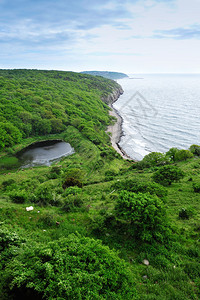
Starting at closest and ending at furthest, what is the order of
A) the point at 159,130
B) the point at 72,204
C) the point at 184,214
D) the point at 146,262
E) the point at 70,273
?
the point at 70,273 < the point at 146,262 < the point at 184,214 < the point at 72,204 < the point at 159,130

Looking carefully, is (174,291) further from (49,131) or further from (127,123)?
(127,123)

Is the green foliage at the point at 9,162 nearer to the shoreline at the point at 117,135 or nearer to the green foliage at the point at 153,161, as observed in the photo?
the green foliage at the point at 153,161

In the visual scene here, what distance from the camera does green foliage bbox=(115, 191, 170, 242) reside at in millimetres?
15016

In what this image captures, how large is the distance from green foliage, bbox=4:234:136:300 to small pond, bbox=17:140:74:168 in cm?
4650

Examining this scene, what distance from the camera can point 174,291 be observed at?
10.6 metres

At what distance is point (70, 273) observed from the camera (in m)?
8.64

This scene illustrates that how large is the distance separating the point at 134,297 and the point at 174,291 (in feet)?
9.43

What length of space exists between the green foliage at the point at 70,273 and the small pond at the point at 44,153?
46504mm

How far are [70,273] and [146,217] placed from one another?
27.9ft

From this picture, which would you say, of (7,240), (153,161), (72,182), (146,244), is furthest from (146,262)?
(153,161)

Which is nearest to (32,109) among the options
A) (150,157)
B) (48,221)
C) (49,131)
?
(49,131)

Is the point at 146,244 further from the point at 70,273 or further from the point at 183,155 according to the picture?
the point at 183,155

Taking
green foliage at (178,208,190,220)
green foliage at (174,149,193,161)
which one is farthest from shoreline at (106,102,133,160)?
green foliage at (178,208,190,220)

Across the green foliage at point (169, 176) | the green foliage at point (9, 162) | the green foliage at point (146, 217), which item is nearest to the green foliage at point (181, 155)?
the green foliage at point (169, 176)
